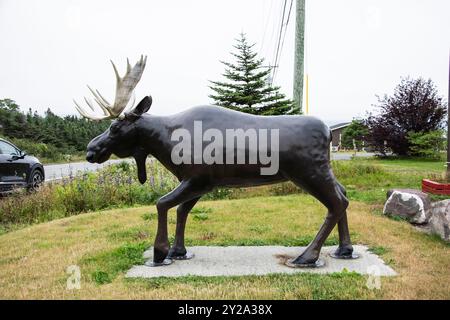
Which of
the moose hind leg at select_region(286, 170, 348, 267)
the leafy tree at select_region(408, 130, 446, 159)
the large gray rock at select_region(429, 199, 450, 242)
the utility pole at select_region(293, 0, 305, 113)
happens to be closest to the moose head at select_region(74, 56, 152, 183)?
the moose hind leg at select_region(286, 170, 348, 267)

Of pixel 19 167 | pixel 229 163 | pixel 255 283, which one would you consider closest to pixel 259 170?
pixel 229 163

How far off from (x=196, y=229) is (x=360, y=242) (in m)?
2.37

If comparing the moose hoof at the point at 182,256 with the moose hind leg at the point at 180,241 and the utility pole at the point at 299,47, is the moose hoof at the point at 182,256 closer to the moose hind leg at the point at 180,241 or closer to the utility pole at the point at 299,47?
the moose hind leg at the point at 180,241

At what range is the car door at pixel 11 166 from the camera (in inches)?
375

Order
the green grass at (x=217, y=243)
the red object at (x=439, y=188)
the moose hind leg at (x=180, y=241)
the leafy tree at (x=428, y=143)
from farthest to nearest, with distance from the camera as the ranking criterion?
the leafy tree at (x=428, y=143)
the red object at (x=439, y=188)
the moose hind leg at (x=180, y=241)
the green grass at (x=217, y=243)

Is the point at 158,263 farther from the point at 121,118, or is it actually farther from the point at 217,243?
the point at 121,118

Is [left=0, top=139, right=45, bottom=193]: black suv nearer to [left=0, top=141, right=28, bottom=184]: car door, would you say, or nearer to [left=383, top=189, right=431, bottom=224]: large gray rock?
[left=0, top=141, right=28, bottom=184]: car door

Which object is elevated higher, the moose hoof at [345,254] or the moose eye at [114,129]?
the moose eye at [114,129]

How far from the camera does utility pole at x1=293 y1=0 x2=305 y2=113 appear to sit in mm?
11258

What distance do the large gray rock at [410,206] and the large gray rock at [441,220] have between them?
80 cm

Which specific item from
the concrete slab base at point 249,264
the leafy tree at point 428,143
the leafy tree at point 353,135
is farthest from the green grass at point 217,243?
the leafy tree at point 353,135

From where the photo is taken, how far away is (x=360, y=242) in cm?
532

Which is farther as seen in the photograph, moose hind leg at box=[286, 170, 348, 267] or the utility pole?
the utility pole

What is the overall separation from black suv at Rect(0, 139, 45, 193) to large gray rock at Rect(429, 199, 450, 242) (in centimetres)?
848
